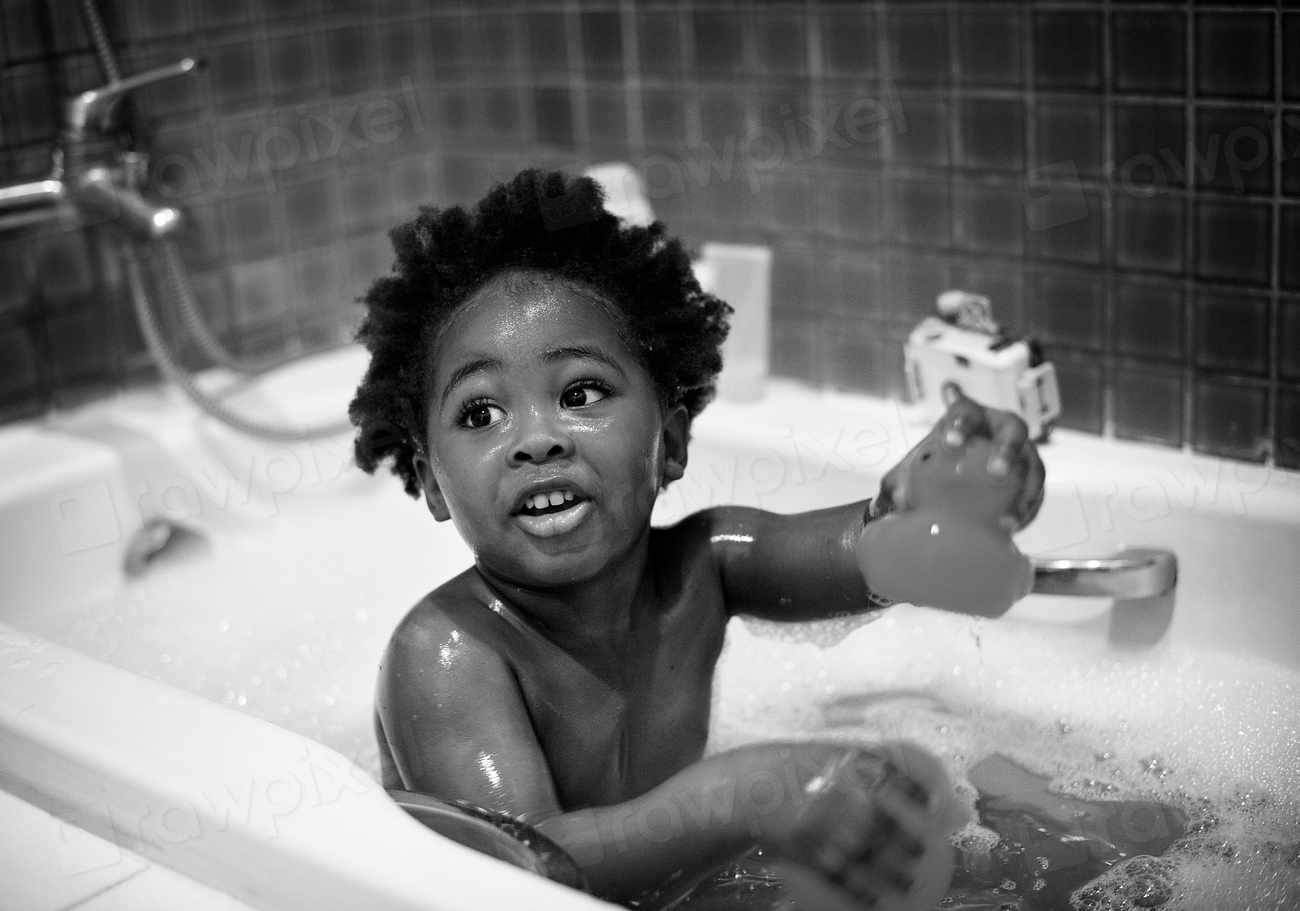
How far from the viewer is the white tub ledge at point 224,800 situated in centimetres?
77

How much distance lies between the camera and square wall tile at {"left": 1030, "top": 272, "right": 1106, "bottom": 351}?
1.42 m

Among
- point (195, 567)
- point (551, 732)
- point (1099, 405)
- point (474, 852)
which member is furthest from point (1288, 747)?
point (195, 567)

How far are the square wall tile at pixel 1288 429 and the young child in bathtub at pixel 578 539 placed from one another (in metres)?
0.50

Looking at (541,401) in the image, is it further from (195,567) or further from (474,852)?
(195,567)

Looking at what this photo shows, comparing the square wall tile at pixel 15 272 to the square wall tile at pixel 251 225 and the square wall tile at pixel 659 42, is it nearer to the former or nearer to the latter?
the square wall tile at pixel 251 225

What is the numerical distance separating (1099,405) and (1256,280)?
194mm

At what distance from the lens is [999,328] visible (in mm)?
1410

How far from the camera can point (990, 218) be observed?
1466mm

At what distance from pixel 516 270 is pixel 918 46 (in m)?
0.66

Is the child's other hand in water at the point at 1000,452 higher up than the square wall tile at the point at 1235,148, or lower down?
lower down

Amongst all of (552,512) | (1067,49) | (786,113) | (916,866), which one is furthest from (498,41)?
(916,866)

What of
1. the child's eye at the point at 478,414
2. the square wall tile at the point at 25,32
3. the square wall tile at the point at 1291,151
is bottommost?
the child's eye at the point at 478,414

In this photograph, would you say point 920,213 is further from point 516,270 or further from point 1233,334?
point 516,270

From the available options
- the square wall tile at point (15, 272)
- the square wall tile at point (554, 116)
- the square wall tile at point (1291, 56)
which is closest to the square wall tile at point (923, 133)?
the square wall tile at point (1291, 56)
